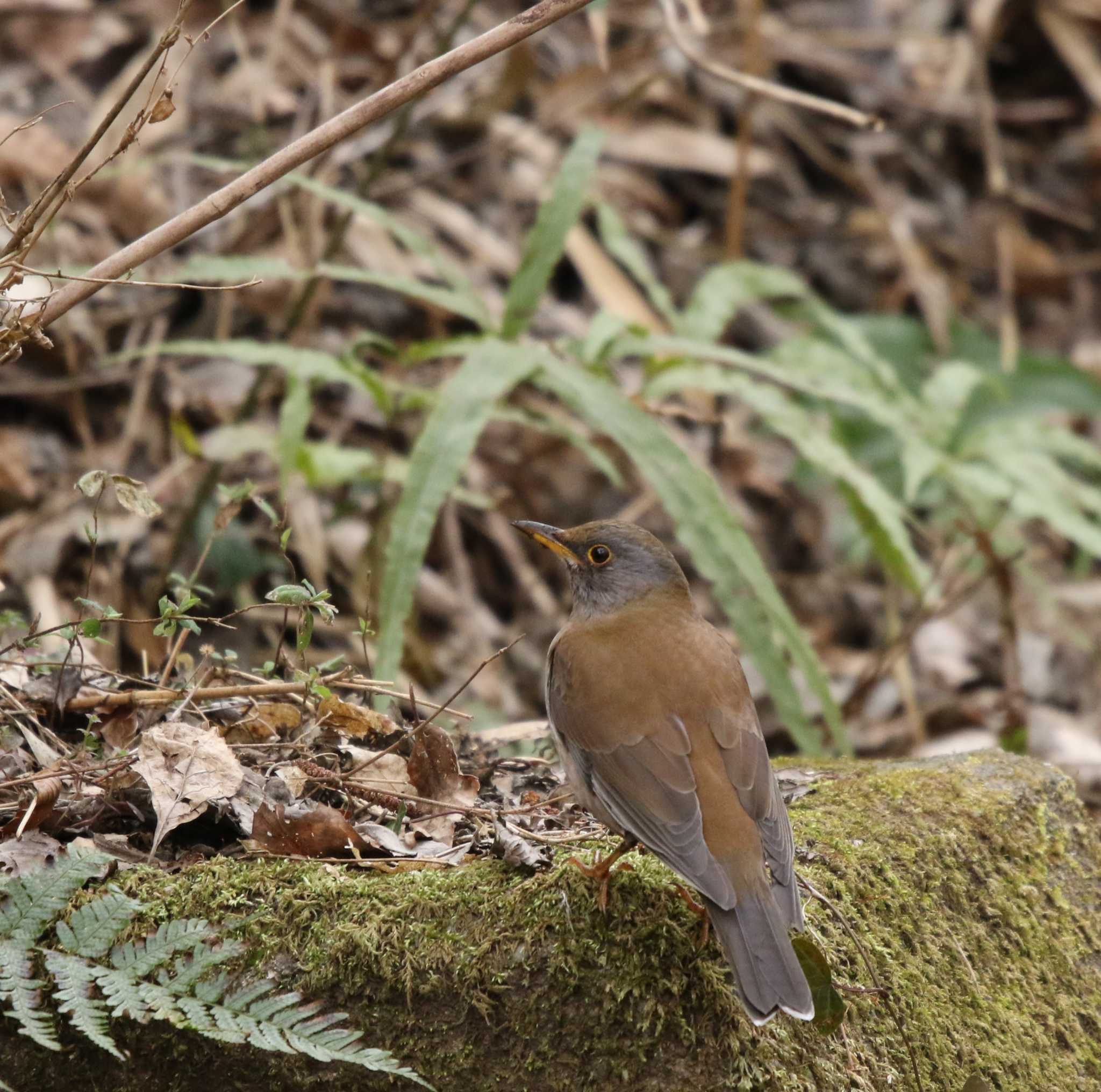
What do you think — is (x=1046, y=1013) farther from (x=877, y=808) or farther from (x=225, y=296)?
(x=225, y=296)

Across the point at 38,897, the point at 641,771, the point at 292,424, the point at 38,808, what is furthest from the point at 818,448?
the point at 38,897

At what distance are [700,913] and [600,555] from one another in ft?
5.47

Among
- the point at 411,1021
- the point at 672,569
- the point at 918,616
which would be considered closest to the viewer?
the point at 411,1021

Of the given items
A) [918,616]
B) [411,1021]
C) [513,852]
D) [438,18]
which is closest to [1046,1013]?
[513,852]

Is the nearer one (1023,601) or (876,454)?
(876,454)

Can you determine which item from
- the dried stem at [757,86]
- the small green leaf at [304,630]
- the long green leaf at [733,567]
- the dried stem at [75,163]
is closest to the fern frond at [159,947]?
the small green leaf at [304,630]

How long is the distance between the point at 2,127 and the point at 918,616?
5.45m

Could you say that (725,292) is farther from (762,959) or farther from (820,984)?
(762,959)

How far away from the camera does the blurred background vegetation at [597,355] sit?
236 inches

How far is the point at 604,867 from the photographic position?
3.33 meters

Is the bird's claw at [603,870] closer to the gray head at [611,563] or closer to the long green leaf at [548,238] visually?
the gray head at [611,563]

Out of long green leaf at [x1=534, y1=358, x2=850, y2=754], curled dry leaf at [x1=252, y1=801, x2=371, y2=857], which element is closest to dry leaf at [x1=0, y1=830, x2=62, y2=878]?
curled dry leaf at [x1=252, y1=801, x2=371, y2=857]

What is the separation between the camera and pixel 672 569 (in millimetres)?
4703

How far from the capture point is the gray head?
4.68 m
